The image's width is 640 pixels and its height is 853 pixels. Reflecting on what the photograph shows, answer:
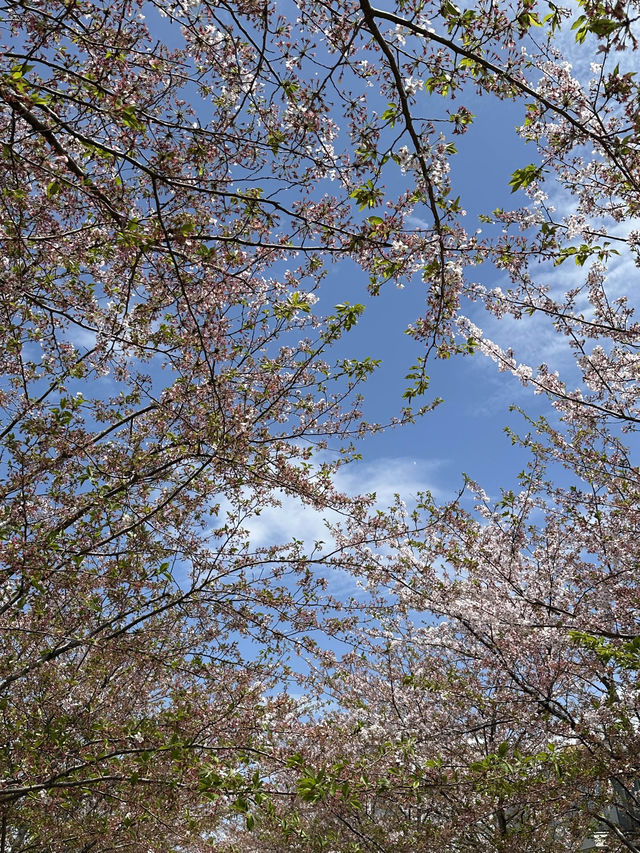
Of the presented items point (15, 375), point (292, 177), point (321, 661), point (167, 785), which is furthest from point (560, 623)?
point (15, 375)

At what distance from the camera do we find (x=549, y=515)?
9.66m

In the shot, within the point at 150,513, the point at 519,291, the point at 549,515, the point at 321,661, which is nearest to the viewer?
the point at 150,513

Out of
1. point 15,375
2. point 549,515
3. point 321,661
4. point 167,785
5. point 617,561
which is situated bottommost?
point 167,785

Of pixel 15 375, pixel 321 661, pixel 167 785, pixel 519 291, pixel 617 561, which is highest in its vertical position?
pixel 519 291

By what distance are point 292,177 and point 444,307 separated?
1.59 meters

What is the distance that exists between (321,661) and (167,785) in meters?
2.32

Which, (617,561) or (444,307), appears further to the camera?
(617,561)

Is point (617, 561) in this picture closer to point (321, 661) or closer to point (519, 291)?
point (519, 291)

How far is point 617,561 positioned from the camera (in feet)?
28.9

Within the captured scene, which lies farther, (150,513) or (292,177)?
(150,513)

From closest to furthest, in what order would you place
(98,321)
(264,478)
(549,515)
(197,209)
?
(197,209) → (98,321) → (264,478) → (549,515)

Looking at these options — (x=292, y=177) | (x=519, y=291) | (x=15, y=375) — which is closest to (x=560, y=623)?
(x=519, y=291)

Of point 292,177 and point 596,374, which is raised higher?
point 596,374

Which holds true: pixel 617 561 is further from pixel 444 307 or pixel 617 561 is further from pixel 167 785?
pixel 167 785
